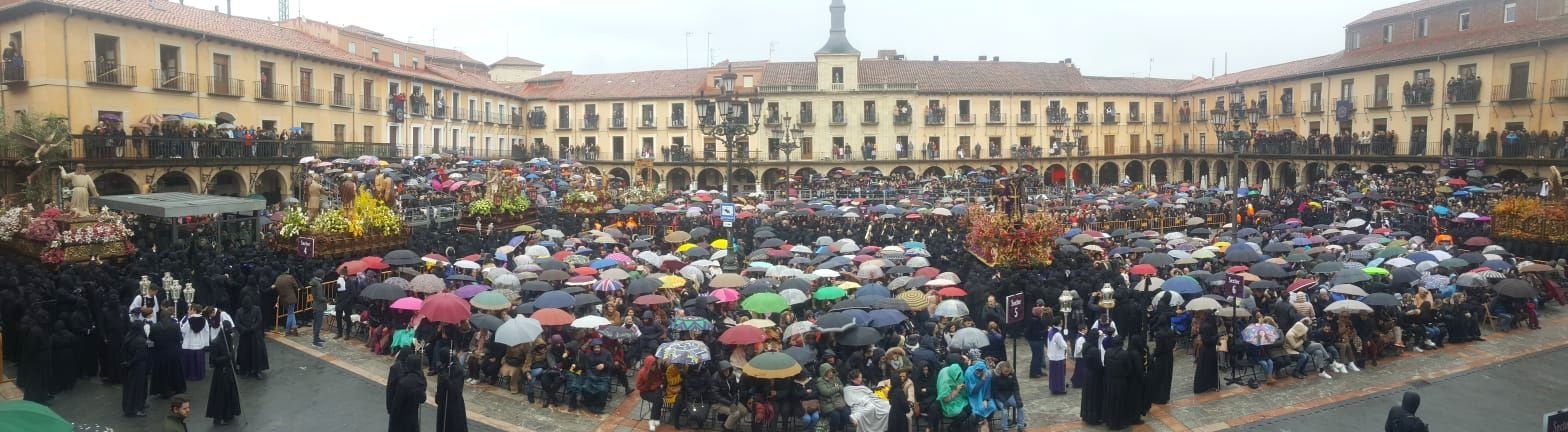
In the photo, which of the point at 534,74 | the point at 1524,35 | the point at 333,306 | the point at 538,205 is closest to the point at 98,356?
the point at 333,306

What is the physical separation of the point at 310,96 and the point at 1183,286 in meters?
33.7

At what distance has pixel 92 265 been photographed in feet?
55.7

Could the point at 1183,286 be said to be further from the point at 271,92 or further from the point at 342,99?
the point at 342,99

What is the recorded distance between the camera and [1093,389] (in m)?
12.0

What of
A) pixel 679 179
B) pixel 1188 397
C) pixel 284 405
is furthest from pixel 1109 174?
pixel 284 405

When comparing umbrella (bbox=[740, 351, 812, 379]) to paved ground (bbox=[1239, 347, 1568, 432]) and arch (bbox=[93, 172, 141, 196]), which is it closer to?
paved ground (bbox=[1239, 347, 1568, 432])

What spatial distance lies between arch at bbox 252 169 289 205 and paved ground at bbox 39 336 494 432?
23134mm

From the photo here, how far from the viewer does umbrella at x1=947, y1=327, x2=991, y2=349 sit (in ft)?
40.9

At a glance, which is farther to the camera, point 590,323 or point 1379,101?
point 1379,101

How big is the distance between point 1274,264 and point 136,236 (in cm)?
2326

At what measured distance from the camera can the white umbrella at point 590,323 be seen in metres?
13.2

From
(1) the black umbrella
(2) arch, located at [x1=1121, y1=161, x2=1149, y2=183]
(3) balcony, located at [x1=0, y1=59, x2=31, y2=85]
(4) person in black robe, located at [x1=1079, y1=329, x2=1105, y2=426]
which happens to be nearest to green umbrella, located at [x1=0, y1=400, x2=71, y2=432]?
(1) the black umbrella

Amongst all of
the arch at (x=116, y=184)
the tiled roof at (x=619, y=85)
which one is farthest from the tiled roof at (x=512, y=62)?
the arch at (x=116, y=184)

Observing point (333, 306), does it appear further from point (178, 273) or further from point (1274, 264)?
point (1274, 264)
